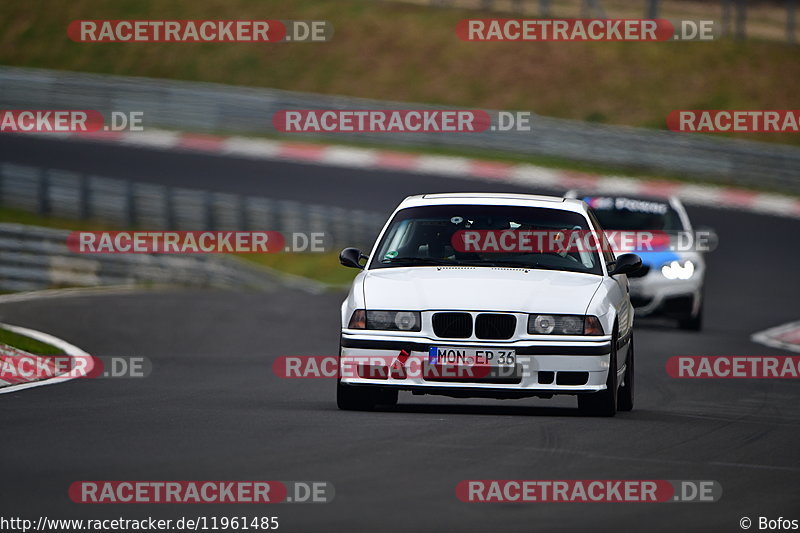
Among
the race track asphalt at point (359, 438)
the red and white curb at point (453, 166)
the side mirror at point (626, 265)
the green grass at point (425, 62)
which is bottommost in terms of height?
the race track asphalt at point (359, 438)

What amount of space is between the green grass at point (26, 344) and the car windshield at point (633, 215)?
23.9 ft

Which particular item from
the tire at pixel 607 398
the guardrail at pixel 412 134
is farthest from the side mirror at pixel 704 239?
the guardrail at pixel 412 134

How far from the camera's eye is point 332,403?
11.6m

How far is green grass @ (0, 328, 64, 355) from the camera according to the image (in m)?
14.5

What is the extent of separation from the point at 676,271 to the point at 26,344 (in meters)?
7.96

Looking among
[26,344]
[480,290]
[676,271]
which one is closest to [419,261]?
[480,290]

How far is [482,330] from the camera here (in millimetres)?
10516

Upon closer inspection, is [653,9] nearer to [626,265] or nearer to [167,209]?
[167,209]

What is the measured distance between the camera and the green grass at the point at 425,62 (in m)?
45.6

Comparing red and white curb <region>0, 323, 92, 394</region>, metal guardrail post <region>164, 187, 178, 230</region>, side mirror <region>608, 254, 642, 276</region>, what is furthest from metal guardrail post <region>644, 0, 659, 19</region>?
side mirror <region>608, 254, 642, 276</region>

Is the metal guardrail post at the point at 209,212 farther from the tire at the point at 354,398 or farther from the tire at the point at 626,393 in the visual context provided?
the tire at the point at 354,398

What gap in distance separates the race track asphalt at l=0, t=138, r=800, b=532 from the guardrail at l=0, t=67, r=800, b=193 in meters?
19.5

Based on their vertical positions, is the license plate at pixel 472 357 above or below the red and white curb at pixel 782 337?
above

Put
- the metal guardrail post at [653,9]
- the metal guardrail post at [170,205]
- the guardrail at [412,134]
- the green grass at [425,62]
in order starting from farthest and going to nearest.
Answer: the green grass at [425,62]
the metal guardrail post at [653,9]
the guardrail at [412,134]
the metal guardrail post at [170,205]
